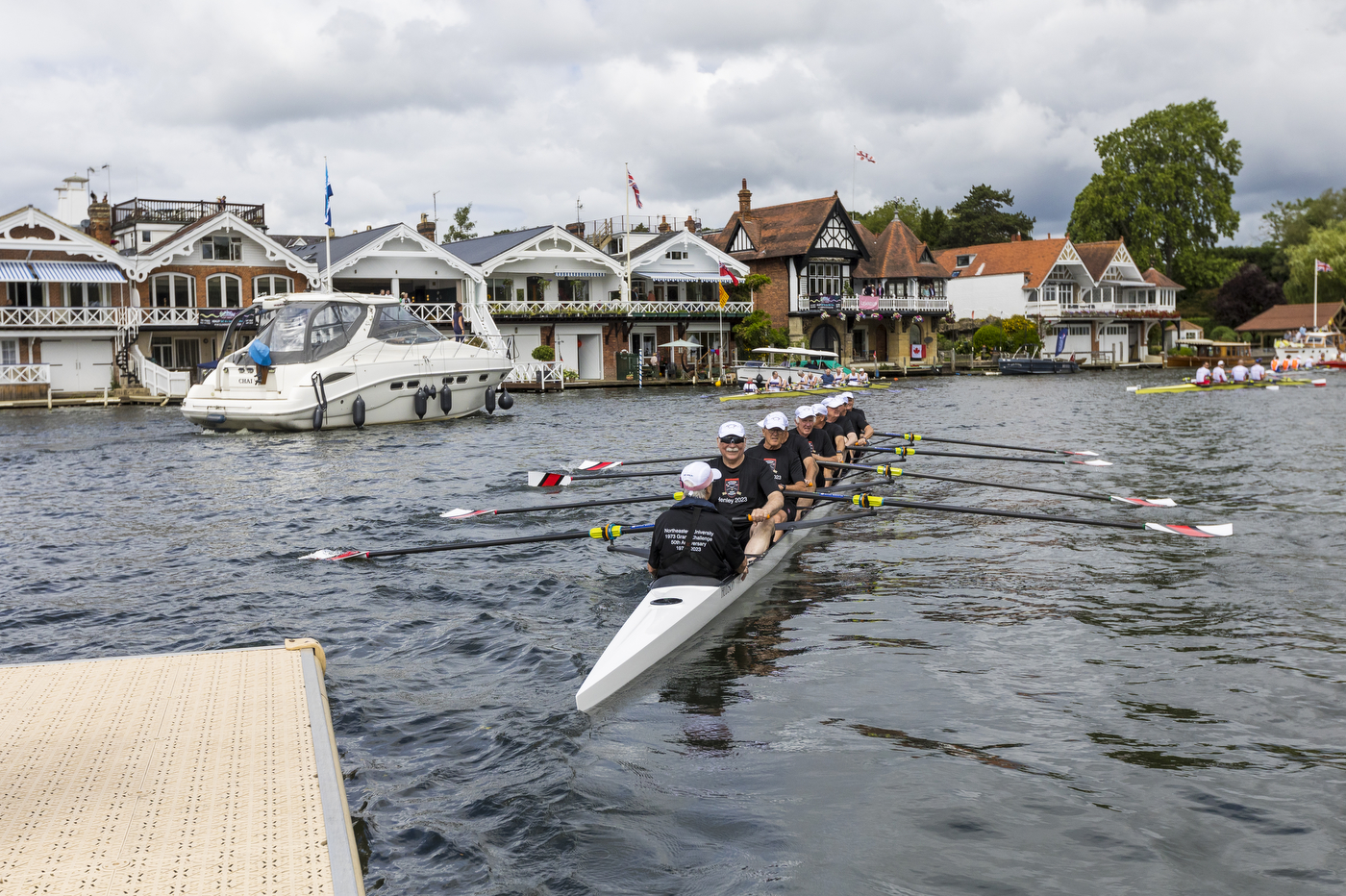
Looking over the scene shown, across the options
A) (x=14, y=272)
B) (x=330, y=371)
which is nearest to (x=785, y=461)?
(x=330, y=371)

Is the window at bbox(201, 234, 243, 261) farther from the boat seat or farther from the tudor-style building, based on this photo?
the boat seat

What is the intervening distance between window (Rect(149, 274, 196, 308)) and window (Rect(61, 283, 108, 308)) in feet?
6.97

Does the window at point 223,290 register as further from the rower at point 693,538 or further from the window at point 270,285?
the rower at point 693,538

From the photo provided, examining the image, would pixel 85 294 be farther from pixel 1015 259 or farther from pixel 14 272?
pixel 1015 259

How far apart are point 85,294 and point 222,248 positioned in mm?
5876

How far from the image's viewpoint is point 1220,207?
300ft

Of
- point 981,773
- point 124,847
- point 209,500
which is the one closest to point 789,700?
point 981,773

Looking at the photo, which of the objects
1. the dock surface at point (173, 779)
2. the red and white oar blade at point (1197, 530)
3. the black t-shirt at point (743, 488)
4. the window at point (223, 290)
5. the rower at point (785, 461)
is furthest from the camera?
the window at point (223, 290)

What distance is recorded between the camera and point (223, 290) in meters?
47.8

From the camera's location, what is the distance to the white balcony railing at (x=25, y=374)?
42.3 meters

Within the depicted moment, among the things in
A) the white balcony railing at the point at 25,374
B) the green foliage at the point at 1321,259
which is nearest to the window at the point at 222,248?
the white balcony railing at the point at 25,374

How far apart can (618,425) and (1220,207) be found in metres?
79.1

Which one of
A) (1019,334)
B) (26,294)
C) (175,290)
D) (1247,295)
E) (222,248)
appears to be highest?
(222,248)

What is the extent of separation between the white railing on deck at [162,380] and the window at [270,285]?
5.87m
